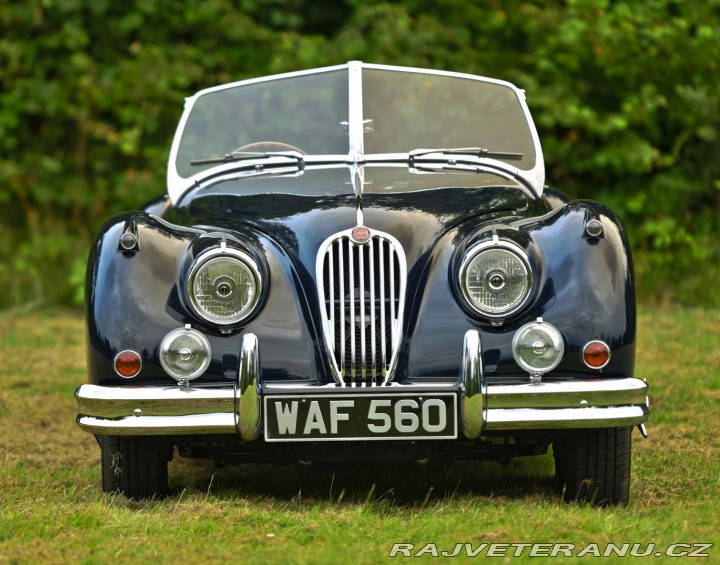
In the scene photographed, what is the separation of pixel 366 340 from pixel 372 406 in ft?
0.93

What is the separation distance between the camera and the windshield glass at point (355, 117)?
190 inches

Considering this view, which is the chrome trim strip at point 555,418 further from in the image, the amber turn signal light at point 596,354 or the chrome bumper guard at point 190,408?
the chrome bumper guard at point 190,408

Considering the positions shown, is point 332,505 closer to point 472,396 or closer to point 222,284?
point 472,396

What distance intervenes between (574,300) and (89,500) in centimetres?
181

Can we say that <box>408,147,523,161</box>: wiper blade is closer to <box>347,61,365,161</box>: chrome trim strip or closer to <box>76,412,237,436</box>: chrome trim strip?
<box>347,61,365,161</box>: chrome trim strip

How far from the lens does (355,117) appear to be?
188 inches

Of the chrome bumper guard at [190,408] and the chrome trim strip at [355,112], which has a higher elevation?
the chrome trim strip at [355,112]

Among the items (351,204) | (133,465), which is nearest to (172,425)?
(133,465)

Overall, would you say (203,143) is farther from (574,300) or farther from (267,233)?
(574,300)

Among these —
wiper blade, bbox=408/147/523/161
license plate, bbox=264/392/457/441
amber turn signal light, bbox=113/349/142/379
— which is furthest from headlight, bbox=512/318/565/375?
wiper blade, bbox=408/147/523/161

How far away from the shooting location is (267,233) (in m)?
3.91

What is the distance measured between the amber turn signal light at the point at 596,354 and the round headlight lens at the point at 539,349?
8 cm

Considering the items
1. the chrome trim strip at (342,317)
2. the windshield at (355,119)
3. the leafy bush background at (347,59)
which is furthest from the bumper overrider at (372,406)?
the leafy bush background at (347,59)

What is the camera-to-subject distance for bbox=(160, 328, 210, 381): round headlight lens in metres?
3.53
